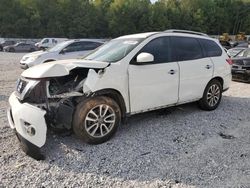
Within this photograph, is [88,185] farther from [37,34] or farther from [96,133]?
[37,34]

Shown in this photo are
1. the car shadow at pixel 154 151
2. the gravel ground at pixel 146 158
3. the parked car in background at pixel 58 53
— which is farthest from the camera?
the parked car in background at pixel 58 53

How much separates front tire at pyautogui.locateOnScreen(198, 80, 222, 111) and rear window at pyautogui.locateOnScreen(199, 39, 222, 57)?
23.6 inches

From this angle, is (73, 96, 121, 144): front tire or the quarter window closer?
(73, 96, 121, 144): front tire

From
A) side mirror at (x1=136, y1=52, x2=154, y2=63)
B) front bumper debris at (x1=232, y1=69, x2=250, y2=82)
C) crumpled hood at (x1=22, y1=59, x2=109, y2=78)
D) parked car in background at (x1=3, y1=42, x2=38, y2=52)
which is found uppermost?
side mirror at (x1=136, y1=52, x2=154, y2=63)

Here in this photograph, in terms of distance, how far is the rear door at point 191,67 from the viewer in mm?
5172

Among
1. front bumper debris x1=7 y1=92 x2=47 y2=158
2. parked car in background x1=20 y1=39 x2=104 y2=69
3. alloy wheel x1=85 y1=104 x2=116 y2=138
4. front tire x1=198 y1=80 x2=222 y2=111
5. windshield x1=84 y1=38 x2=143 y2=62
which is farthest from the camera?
parked car in background x1=20 y1=39 x2=104 y2=69

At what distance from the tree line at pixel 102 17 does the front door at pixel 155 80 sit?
4988 cm

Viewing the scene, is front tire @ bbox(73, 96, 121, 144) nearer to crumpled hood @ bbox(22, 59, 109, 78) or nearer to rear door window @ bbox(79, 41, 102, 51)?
crumpled hood @ bbox(22, 59, 109, 78)

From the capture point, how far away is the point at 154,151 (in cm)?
397

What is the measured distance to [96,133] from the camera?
4164 mm

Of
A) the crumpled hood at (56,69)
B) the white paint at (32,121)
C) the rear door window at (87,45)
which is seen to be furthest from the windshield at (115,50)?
the rear door window at (87,45)

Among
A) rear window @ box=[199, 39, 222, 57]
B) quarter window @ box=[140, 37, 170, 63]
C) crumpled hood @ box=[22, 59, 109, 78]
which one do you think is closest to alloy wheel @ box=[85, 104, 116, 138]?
crumpled hood @ box=[22, 59, 109, 78]

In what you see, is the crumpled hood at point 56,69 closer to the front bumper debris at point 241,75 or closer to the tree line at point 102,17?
the front bumper debris at point 241,75

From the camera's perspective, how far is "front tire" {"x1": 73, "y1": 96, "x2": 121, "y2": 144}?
13.0 feet
